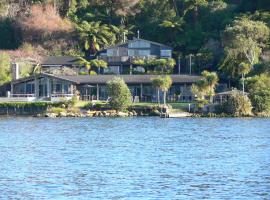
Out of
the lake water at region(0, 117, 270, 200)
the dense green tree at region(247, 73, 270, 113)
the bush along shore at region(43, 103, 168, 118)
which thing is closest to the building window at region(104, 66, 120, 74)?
the bush along shore at region(43, 103, 168, 118)

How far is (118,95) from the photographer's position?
3031 inches

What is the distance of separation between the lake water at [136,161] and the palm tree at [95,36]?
35762 millimetres

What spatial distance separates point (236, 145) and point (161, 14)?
57469 millimetres

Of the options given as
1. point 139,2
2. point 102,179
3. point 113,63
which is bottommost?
point 102,179

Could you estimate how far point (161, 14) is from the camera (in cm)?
10431

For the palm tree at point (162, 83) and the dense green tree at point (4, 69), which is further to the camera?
the dense green tree at point (4, 69)

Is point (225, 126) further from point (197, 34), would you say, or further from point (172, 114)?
point (197, 34)

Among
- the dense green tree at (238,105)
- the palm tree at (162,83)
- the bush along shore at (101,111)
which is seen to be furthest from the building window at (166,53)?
the dense green tree at (238,105)

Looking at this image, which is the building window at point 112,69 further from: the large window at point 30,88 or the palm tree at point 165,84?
the palm tree at point 165,84

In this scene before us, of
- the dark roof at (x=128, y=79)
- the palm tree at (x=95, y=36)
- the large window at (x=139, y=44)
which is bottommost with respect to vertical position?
the dark roof at (x=128, y=79)

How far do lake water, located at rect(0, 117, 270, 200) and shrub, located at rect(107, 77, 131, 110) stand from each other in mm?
11768

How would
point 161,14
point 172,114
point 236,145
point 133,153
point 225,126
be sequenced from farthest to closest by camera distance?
point 161,14, point 172,114, point 225,126, point 236,145, point 133,153

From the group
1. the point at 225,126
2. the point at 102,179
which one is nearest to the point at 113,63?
the point at 225,126

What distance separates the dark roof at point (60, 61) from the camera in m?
96.7
